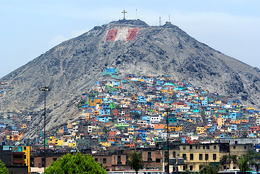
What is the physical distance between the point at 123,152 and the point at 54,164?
4785 centimetres

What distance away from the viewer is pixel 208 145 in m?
100

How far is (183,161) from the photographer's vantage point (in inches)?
3725

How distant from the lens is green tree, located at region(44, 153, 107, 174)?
6188 cm

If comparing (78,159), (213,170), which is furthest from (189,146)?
(78,159)

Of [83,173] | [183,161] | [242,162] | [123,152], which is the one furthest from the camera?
[123,152]

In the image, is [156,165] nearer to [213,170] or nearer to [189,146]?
[189,146]

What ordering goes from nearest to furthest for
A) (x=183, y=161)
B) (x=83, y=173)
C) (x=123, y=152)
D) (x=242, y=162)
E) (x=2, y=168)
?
(x=83, y=173)
(x=2, y=168)
(x=242, y=162)
(x=183, y=161)
(x=123, y=152)

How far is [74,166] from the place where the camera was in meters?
62.7

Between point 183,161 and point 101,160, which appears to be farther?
point 101,160

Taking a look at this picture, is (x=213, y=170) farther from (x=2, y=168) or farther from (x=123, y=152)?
(x=123, y=152)

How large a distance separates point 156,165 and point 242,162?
103 ft

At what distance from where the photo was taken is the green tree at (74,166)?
6188 centimetres

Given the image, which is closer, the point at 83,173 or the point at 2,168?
the point at 83,173

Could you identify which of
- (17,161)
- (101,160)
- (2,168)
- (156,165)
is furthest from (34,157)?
(2,168)
